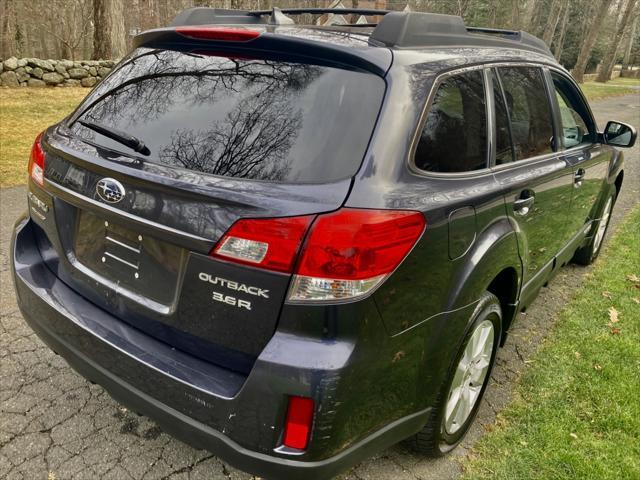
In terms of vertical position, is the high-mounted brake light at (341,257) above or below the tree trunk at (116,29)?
above

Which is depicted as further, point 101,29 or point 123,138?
point 101,29

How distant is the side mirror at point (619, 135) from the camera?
4023 millimetres

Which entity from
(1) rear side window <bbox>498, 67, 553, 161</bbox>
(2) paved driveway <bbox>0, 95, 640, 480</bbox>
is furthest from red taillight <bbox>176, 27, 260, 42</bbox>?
(2) paved driveway <bbox>0, 95, 640, 480</bbox>

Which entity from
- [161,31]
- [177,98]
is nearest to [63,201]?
[177,98]

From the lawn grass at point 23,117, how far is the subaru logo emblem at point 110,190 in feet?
16.0

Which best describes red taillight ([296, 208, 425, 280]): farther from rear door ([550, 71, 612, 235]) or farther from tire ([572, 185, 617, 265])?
tire ([572, 185, 617, 265])

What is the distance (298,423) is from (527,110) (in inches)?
85.5

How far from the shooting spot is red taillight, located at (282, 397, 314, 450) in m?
1.64

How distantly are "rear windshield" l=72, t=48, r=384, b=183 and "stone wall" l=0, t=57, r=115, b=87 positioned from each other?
40.6 feet

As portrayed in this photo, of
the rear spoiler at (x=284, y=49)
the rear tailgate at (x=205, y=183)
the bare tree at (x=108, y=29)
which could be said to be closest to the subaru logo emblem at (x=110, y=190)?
the rear tailgate at (x=205, y=183)

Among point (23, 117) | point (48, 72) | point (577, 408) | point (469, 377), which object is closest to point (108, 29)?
point (48, 72)

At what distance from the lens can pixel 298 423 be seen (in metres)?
1.67

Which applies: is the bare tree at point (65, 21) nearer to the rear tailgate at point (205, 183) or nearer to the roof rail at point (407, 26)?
the roof rail at point (407, 26)

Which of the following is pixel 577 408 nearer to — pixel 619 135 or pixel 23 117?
pixel 619 135
